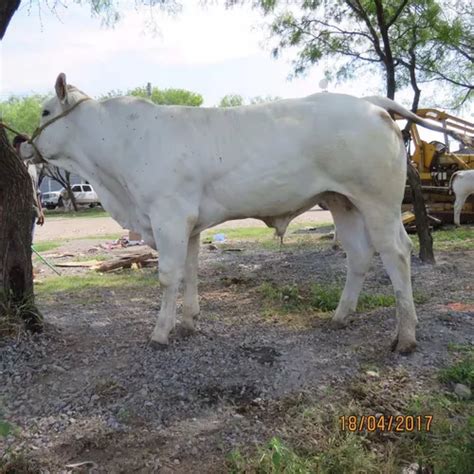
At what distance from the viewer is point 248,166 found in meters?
4.64

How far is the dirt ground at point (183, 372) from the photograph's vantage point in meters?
3.35

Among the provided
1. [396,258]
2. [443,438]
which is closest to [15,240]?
[396,258]

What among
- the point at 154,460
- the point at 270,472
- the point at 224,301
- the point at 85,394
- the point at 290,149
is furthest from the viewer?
the point at 224,301

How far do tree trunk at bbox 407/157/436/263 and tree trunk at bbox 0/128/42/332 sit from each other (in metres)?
5.72

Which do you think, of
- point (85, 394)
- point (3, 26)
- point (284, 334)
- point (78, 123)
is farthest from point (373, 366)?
point (3, 26)

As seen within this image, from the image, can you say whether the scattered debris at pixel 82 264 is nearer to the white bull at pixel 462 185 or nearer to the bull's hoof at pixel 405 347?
the bull's hoof at pixel 405 347

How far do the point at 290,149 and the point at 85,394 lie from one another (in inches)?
92.5

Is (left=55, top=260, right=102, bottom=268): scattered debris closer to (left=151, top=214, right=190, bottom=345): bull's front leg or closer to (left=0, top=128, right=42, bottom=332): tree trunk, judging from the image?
(left=0, top=128, right=42, bottom=332): tree trunk

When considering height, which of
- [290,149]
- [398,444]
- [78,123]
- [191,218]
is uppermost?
[78,123]

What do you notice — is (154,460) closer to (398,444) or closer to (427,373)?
(398,444)

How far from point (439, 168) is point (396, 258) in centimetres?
1201

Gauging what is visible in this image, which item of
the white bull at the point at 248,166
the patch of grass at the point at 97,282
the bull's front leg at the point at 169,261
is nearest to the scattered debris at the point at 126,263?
the patch of grass at the point at 97,282

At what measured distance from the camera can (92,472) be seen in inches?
121

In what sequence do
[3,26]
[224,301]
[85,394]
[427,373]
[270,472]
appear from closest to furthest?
[270,472] < [85,394] < [427,373] < [3,26] < [224,301]
